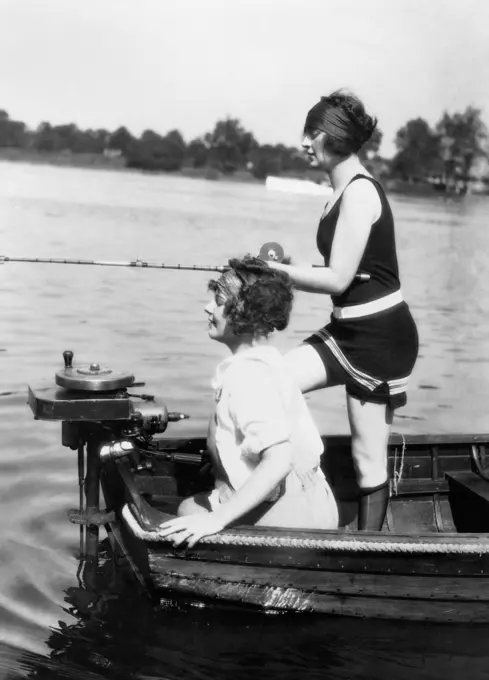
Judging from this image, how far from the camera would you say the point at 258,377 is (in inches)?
154

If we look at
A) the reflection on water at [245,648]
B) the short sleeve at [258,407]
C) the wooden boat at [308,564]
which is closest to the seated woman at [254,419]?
the short sleeve at [258,407]

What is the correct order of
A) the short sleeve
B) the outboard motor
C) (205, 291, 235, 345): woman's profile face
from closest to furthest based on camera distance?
the short sleeve, (205, 291, 235, 345): woman's profile face, the outboard motor

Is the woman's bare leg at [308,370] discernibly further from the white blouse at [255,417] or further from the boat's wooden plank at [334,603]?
the boat's wooden plank at [334,603]

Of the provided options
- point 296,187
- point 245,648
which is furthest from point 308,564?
point 296,187

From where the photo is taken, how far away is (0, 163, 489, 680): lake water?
4422 mm

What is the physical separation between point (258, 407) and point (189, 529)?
588 millimetres

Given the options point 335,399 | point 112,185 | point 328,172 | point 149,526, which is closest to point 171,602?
point 149,526

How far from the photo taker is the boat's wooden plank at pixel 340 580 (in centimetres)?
427

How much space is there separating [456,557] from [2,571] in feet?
7.48

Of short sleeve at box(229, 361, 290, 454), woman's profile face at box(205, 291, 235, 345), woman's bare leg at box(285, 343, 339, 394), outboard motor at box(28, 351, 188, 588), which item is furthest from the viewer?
woman's bare leg at box(285, 343, 339, 394)

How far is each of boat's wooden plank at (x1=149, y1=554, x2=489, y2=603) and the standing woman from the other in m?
0.27

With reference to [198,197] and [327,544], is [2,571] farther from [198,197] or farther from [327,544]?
[198,197]

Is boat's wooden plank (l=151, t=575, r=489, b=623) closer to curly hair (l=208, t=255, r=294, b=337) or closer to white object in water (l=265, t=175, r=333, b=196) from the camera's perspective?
curly hair (l=208, t=255, r=294, b=337)

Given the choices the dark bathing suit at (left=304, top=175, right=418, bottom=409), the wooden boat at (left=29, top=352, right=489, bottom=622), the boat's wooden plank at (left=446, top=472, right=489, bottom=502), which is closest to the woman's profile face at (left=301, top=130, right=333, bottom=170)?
the dark bathing suit at (left=304, top=175, right=418, bottom=409)
